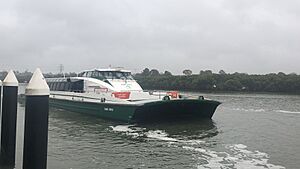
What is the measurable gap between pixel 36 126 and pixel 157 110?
1579 cm

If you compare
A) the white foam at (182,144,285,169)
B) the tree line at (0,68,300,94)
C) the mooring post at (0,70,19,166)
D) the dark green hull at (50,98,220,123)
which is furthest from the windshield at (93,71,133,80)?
the tree line at (0,68,300,94)

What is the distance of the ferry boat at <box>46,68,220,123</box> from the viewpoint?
68.2ft

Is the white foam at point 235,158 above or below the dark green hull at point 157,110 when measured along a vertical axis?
below

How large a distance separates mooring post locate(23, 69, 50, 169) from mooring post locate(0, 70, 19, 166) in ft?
14.9

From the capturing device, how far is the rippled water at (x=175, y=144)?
12.2 metres

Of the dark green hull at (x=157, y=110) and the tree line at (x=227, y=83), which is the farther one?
the tree line at (x=227, y=83)

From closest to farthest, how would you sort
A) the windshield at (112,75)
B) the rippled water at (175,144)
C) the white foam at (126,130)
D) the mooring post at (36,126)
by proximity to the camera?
the mooring post at (36,126) < the rippled water at (175,144) < the white foam at (126,130) < the windshield at (112,75)

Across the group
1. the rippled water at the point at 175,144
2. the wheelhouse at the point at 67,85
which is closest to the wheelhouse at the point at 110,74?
the wheelhouse at the point at 67,85

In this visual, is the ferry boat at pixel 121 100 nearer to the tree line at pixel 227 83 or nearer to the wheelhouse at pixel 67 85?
the wheelhouse at pixel 67 85

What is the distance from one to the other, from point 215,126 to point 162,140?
5869 mm

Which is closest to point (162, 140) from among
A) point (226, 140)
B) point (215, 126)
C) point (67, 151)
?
point (226, 140)

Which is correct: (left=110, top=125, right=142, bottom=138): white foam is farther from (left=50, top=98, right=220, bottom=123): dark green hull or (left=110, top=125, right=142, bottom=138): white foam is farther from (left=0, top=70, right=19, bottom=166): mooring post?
(left=0, top=70, right=19, bottom=166): mooring post

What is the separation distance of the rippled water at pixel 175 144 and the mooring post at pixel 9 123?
6.80 ft

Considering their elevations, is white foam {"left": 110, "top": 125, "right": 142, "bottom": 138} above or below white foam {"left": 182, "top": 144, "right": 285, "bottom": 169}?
above
